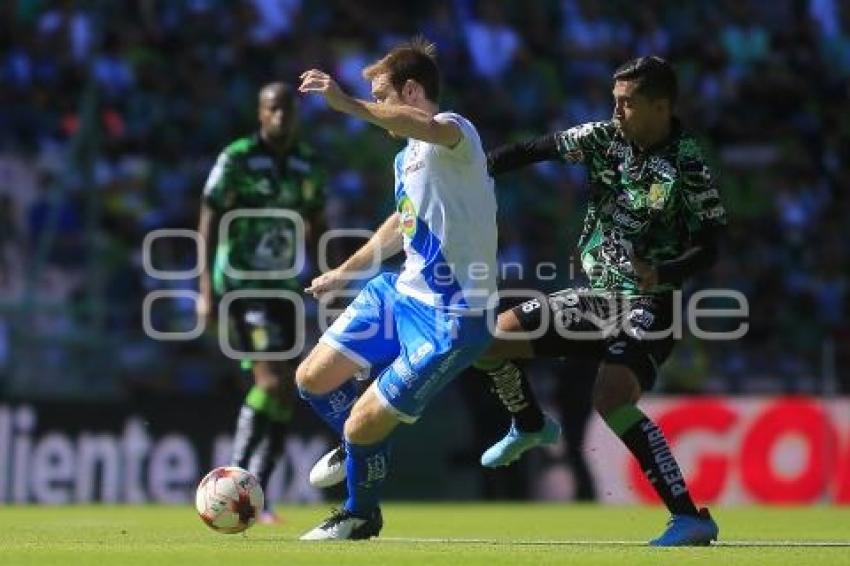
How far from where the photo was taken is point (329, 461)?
987 cm

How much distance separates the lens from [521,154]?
977 centimetres

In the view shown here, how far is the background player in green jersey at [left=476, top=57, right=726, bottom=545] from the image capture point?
9500mm

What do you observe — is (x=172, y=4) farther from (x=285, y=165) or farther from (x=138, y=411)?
(x=285, y=165)

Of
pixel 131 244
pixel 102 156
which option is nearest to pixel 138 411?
pixel 131 244

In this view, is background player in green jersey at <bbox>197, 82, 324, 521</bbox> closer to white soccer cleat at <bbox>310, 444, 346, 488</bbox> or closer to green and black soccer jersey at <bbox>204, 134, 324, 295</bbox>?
green and black soccer jersey at <bbox>204, 134, 324, 295</bbox>

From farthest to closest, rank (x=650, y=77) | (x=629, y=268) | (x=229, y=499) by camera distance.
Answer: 1. (x=629, y=268)
2. (x=229, y=499)
3. (x=650, y=77)

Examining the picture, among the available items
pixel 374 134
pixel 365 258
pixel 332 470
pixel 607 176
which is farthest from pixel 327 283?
pixel 374 134

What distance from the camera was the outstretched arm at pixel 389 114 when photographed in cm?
838

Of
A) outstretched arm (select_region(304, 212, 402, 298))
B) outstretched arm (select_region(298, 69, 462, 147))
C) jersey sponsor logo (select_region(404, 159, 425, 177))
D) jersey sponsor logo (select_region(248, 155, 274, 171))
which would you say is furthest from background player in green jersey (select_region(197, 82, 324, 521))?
outstretched arm (select_region(298, 69, 462, 147))

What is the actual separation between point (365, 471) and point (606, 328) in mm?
1417

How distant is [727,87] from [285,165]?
9.90 m

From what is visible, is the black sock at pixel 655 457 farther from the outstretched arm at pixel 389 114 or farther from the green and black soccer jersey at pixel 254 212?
the green and black soccer jersey at pixel 254 212

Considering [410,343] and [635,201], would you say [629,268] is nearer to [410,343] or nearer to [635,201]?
[635,201]

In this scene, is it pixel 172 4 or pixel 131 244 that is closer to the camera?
pixel 131 244
